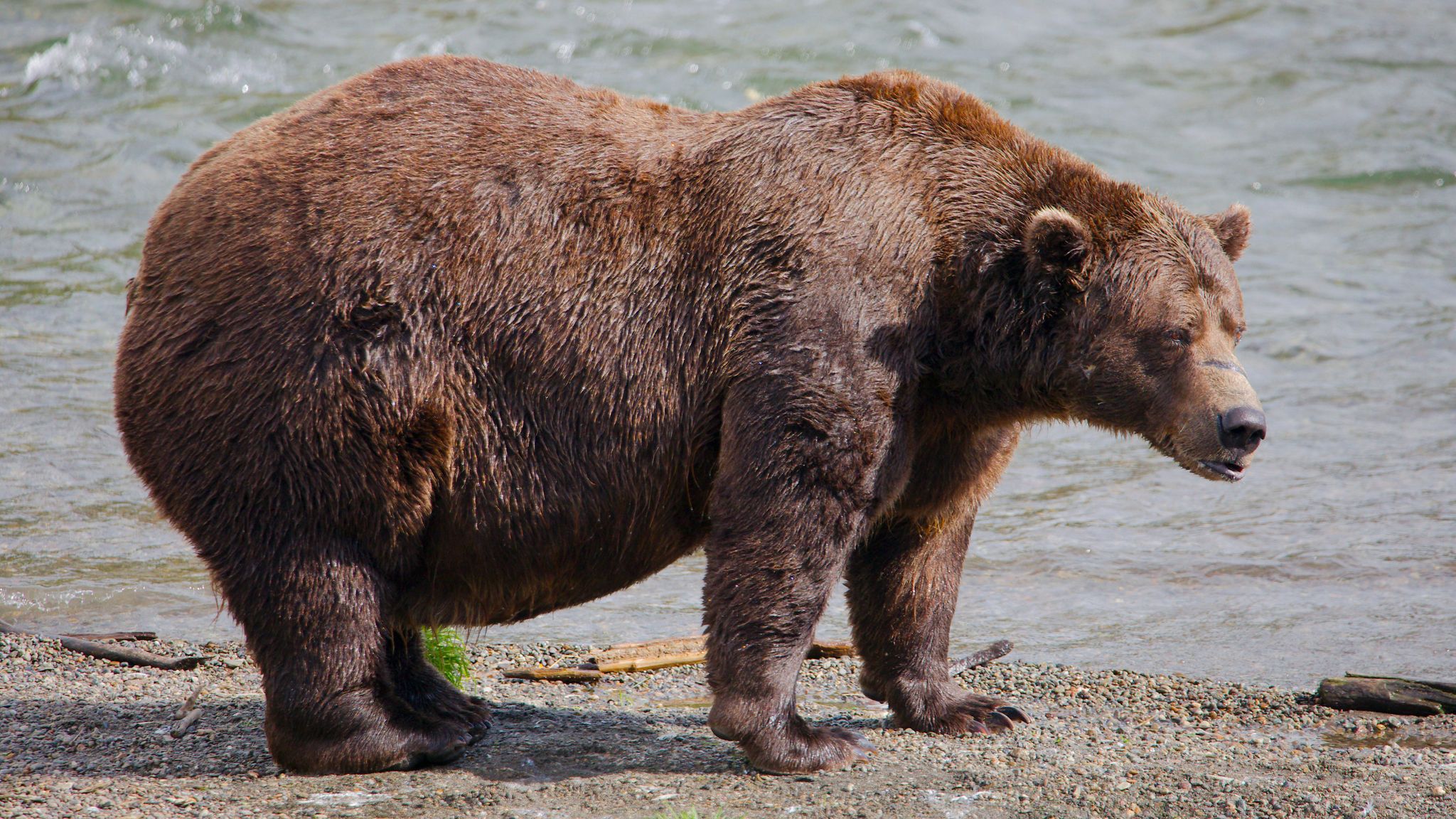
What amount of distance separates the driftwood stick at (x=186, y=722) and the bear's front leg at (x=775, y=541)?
2191 millimetres

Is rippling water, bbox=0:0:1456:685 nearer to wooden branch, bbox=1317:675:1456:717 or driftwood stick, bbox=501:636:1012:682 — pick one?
driftwood stick, bbox=501:636:1012:682

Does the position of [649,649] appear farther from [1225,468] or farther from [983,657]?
[1225,468]

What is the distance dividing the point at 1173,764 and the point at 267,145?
4248 mm

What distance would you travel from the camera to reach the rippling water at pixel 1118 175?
830 centimetres

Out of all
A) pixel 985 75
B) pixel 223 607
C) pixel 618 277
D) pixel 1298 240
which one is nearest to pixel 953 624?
pixel 618 277

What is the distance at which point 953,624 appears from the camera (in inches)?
324

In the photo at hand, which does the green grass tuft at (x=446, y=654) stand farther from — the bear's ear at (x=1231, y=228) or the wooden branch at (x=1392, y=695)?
the wooden branch at (x=1392, y=695)

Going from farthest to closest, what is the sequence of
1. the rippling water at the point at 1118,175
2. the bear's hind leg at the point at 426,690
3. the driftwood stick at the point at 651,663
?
the rippling water at the point at 1118,175 → the driftwood stick at the point at 651,663 → the bear's hind leg at the point at 426,690

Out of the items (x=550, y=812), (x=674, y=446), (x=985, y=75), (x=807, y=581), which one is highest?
(x=985, y=75)

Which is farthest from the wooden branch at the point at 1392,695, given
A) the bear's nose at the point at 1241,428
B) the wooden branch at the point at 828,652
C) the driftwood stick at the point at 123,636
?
the driftwood stick at the point at 123,636

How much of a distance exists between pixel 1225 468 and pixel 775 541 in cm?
169

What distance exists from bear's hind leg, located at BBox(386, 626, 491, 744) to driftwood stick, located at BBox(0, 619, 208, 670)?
1.31m

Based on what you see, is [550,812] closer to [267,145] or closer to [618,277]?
[618,277]

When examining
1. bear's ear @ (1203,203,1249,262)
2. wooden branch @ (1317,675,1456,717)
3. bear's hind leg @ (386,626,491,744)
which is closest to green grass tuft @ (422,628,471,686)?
bear's hind leg @ (386,626,491,744)
